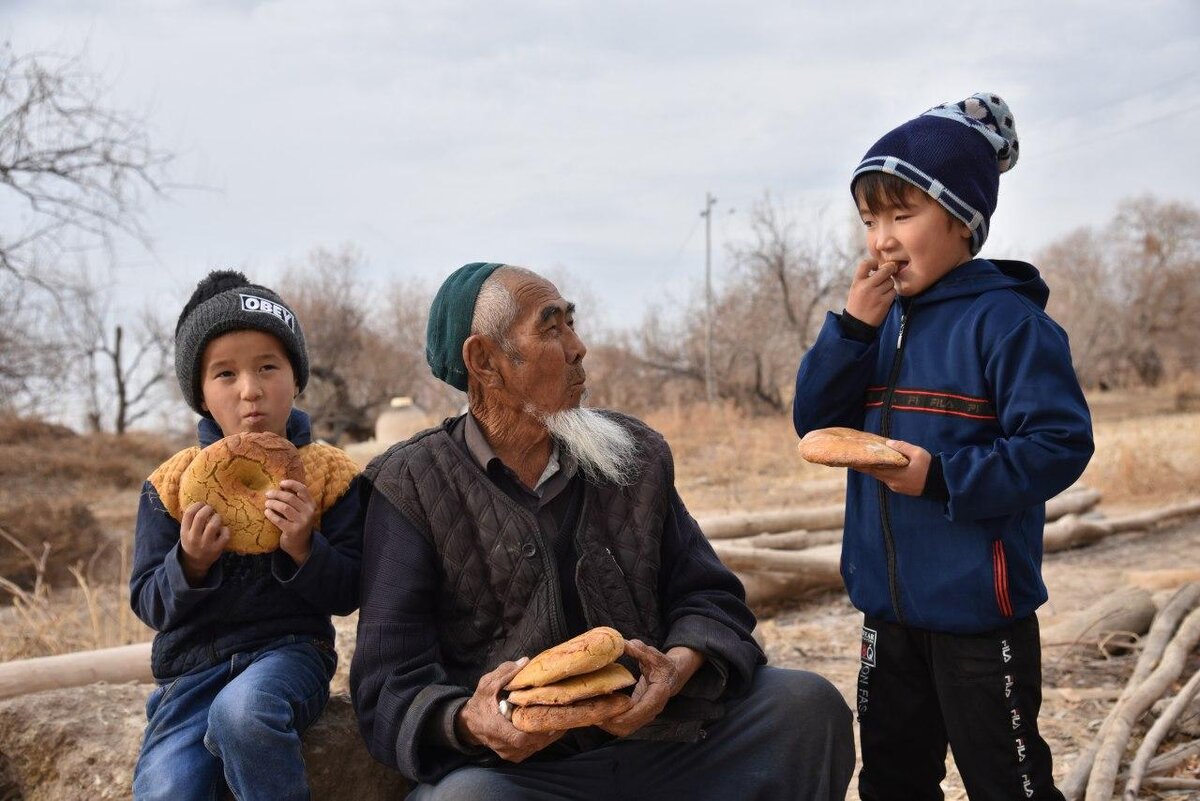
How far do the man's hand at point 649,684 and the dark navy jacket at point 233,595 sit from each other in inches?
29.5

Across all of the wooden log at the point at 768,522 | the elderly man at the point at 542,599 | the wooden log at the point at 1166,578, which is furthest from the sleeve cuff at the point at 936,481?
the wooden log at the point at 768,522

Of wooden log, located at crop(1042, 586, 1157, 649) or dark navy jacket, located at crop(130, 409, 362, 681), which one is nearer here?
dark navy jacket, located at crop(130, 409, 362, 681)

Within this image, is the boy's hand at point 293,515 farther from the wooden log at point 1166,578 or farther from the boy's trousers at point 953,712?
the wooden log at point 1166,578

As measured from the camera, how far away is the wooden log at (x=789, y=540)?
25.0 ft

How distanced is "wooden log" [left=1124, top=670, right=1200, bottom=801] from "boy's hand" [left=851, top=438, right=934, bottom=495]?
153 cm

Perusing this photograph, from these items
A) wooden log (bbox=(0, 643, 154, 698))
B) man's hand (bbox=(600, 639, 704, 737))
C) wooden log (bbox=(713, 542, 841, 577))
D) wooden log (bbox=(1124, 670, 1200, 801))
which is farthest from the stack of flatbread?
wooden log (bbox=(713, 542, 841, 577))

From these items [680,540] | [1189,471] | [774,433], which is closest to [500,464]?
[680,540]

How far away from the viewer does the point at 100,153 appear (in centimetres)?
1025

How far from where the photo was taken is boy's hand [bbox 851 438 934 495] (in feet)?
7.55

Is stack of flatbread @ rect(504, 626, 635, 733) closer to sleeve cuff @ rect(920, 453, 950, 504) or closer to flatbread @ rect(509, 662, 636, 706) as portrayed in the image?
flatbread @ rect(509, 662, 636, 706)

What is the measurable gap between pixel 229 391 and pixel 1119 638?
4704 mm

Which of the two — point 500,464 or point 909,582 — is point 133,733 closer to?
point 500,464

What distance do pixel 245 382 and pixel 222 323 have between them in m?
0.16

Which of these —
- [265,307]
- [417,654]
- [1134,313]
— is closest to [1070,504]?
[417,654]
